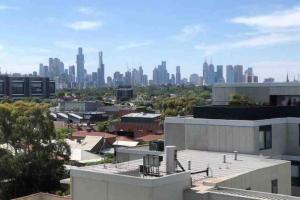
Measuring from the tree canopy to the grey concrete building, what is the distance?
12362 mm

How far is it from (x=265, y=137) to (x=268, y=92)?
5737mm

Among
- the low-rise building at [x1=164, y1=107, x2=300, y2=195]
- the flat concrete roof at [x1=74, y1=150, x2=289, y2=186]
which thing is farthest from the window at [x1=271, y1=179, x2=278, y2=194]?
the low-rise building at [x1=164, y1=107, x2=300, y2=195]

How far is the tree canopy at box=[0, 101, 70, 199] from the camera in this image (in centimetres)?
3456

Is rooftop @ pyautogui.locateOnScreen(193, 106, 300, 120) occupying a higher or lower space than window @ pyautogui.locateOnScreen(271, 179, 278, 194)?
higher

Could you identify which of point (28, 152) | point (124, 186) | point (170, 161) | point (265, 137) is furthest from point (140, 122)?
point (124, 186)

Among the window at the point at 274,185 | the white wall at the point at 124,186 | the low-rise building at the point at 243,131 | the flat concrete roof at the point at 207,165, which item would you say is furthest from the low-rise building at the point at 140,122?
the white wall at the point at 124,186

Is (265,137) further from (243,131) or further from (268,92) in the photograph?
(268,92)

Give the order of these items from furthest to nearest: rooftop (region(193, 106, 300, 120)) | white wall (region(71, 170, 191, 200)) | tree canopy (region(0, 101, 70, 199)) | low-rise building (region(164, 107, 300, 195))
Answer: tree canopy (region(0, 101, 70, 199)) → rooftop (region(193, 106, 300, 120)) → low-rise building (region(164, 107, 300, 195)) → white wall (region(71, 170, 191, 200))

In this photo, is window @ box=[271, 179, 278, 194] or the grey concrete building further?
the grey concrete building

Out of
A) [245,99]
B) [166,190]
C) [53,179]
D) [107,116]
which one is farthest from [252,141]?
[107,116]

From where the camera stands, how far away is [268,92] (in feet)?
101

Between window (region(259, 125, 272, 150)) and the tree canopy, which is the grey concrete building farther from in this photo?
the tree canopy

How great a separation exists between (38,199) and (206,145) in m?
10.4

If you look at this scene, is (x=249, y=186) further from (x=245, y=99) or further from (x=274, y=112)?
(x=245, y=99)
